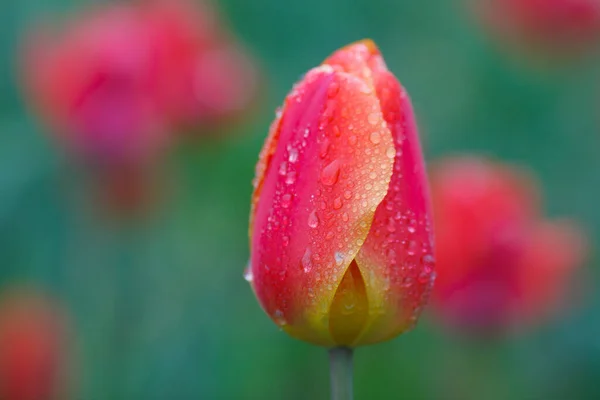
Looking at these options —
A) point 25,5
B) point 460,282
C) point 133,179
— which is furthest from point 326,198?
point 25,5

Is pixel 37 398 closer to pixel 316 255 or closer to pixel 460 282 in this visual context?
pixel 460 282

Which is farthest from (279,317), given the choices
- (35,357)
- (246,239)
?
(246,239)

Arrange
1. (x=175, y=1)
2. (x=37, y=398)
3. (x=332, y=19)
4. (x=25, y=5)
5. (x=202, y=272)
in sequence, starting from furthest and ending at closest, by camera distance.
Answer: (x=332, y=19)
(x=25, y=5)
(x=202, y=272)
(x=175, y=1)
(x=37, y=398)

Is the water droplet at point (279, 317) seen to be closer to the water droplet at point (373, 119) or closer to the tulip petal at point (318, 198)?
the tulip petal at point (318, 198)

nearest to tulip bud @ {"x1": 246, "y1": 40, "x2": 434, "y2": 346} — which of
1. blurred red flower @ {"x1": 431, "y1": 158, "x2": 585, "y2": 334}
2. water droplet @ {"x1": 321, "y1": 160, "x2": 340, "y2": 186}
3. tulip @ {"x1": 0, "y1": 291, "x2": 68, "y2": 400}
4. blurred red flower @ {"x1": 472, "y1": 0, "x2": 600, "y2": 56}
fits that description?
water droplet @ {"x1": 321, "y1": 160, "x2": 340, "y2": 186}

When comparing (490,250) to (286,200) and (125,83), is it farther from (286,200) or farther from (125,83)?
(286,200)

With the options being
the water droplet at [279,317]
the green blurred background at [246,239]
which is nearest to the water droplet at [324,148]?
the water droplet at [279,317]
